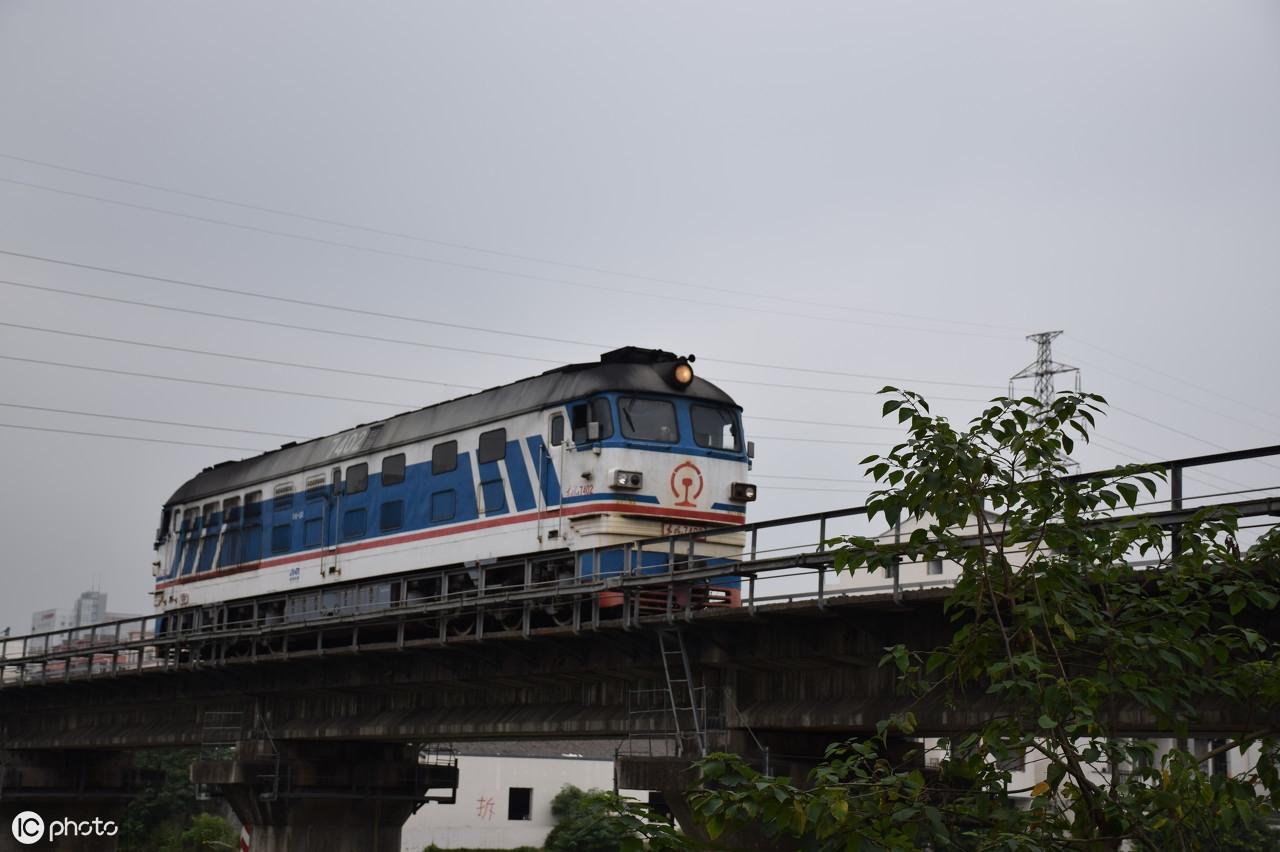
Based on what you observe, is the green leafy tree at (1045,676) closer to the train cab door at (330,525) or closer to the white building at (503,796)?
the train cab door at (330,525)

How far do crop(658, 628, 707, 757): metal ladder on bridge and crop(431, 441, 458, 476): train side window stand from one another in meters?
8.21

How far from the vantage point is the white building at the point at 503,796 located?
58.8 metres

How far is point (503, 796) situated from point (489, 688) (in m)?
35.4

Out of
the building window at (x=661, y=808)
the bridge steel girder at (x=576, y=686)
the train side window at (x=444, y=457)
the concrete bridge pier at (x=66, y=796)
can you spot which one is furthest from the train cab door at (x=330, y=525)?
the concrete bridge pier at (x=66, y=796)

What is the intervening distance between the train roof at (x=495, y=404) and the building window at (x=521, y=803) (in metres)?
28.9

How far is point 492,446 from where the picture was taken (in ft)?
92.5

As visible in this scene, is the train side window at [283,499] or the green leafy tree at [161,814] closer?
the train side window at [283,499]

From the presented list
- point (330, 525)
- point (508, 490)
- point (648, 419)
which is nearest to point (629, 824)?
point (648, 419)

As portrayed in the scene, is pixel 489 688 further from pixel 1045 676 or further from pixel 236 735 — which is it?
pixel 1045 676

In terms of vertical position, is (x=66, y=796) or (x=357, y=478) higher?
(x=357, y=478)

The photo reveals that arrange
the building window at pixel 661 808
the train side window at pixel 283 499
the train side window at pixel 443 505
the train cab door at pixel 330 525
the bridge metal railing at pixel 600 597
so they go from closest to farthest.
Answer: the building window at pixel 661 808 → the bridge metal railing at pixel 600 597 → the train side window at pixel 443 505 → the train cab door at pixel 330 525 → the train side window at pixel 283 499

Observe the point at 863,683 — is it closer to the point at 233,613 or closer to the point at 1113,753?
the point at 1113,753

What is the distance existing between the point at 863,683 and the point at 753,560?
2.33 metres

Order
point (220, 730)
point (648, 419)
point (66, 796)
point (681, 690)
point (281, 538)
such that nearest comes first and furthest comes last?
point (681, 690)
point (648, 419)
point (220, 730)
point (281, 538)
point (66, 796)
